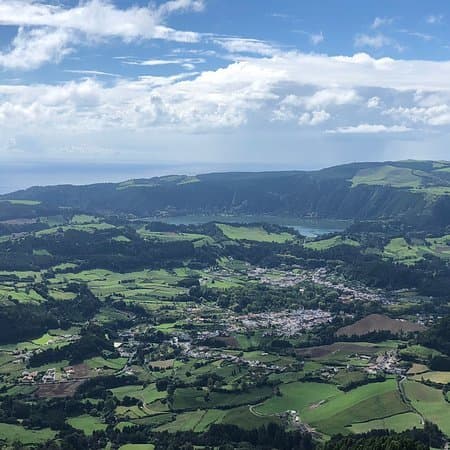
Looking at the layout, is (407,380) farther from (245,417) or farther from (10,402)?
(10,402)

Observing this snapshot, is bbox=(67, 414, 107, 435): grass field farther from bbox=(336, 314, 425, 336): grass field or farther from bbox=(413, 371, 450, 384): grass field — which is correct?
bbox=(336, 314, 425, 336): grass field

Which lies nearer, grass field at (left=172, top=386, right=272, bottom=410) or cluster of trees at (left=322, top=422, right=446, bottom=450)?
cluster of trees at (left=322, top=422, right=446, bottom=450)

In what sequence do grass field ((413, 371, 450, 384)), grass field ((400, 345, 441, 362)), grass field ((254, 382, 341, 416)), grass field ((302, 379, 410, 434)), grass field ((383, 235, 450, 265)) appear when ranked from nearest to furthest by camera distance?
grass field ((302, 379, 410, 434)) → grass field ((254, 382, 341, 416)) → grass field ((413, 371, 450, 384)) → grass field ((400, 345, 441, 362)) → grass field ((383, 235, 450, 265))

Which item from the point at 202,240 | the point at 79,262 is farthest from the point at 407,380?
the point at 202,240

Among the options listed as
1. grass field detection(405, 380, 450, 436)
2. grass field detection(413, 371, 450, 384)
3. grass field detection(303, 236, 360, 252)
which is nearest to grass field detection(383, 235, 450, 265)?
grass field detection(303, 236, 360, 252)

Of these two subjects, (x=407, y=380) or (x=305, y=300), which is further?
(x=305, y=300)

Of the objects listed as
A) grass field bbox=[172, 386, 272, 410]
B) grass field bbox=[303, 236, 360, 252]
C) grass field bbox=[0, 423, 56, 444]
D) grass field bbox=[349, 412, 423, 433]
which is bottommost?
grass field bbox=[349, 412, 423, 433]
